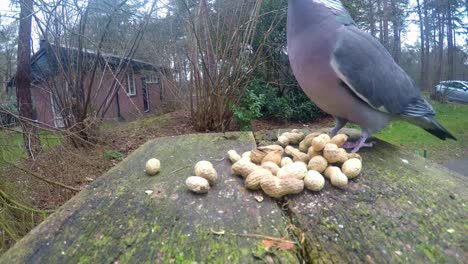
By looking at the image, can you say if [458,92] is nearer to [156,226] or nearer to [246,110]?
[246,110]

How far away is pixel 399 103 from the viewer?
1.64m

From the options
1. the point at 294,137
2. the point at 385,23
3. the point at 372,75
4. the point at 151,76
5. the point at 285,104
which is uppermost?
the point at 385,23

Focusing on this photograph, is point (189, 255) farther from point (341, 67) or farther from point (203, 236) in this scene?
point (341, 67)

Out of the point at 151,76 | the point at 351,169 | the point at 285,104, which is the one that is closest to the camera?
the point at 351,169

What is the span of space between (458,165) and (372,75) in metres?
5.72

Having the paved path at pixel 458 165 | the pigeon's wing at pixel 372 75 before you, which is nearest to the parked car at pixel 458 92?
the paved path at pixel 458 165

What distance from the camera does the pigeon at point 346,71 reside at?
153 cm

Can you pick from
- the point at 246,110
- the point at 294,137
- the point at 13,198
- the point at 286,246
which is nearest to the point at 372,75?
the point at 294,137

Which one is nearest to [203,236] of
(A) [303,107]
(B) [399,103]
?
(B) [399,103]

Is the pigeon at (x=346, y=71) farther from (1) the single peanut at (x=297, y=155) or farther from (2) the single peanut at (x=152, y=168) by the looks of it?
(2) the single peanut at (x=152, y=168)

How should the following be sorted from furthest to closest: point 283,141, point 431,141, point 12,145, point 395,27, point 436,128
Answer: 1. point 395,27
2. point 431,141
3. point 12,145
4. point 436,128
5. point 283,141

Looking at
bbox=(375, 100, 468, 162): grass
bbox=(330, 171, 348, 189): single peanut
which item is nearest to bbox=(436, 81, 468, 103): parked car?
bbox=(375, 100, 468, 162): grass

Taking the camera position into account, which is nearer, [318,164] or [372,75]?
[318,164]

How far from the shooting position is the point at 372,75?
62.0 inches
